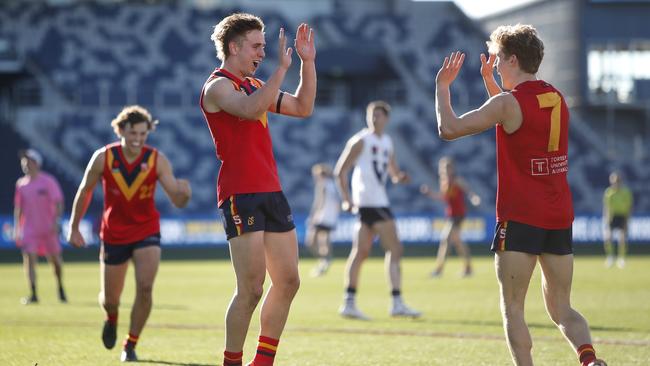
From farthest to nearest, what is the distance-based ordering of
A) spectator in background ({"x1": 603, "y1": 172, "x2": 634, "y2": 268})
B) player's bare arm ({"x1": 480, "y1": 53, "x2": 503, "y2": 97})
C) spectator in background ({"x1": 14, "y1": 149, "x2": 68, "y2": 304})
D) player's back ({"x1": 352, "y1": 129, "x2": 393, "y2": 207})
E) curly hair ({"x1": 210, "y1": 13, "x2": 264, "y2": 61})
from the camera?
1. spectator in background ({"x1": 603, "y1": 172, "x2": 634, "y2": 268})
2. spectator in background ({"x1": 14, "y1": 149, "x2": 68, "y2": 304})
3. player's back ({"x1": 352, "y1": 129, "x2": 393, "y2": 207})
4. player's bare arm ({"x1": 480, "y1": 53, "x2": 503, "y2": 97})
5. curly hair ({"x1": 210, "y1": 13, "x2": 264, "y2": 61})

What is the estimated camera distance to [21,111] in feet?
147

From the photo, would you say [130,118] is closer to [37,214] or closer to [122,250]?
[122,250]

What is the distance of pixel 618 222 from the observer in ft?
101

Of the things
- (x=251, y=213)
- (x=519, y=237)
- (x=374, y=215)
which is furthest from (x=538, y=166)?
(x=374, y=215)

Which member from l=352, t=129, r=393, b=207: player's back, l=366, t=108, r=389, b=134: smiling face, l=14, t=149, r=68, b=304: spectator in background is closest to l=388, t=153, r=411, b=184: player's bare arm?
l=352, t=129, r=393, b=207: player's back

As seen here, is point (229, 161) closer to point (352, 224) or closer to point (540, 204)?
point (540, 204)

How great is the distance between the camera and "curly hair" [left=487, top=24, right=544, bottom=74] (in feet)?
25.2

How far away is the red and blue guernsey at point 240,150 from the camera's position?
8.00m

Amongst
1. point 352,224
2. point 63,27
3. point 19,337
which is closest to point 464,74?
point 352,224

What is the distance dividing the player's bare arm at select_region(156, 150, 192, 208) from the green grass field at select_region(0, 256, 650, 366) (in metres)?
1.46

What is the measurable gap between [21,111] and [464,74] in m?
18.6

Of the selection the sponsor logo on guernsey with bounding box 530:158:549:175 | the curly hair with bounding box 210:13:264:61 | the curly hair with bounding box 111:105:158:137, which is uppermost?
the curly hair with bounding box 210:13:264:61

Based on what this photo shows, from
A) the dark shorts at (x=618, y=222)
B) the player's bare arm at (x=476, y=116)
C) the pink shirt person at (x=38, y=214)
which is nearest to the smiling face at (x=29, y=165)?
the pink shirt person at (x=38, y=214)

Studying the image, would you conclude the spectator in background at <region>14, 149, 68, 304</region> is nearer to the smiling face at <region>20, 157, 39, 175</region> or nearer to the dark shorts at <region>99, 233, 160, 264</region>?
the smiling face at <region>20, 157, 39, 175</region>
